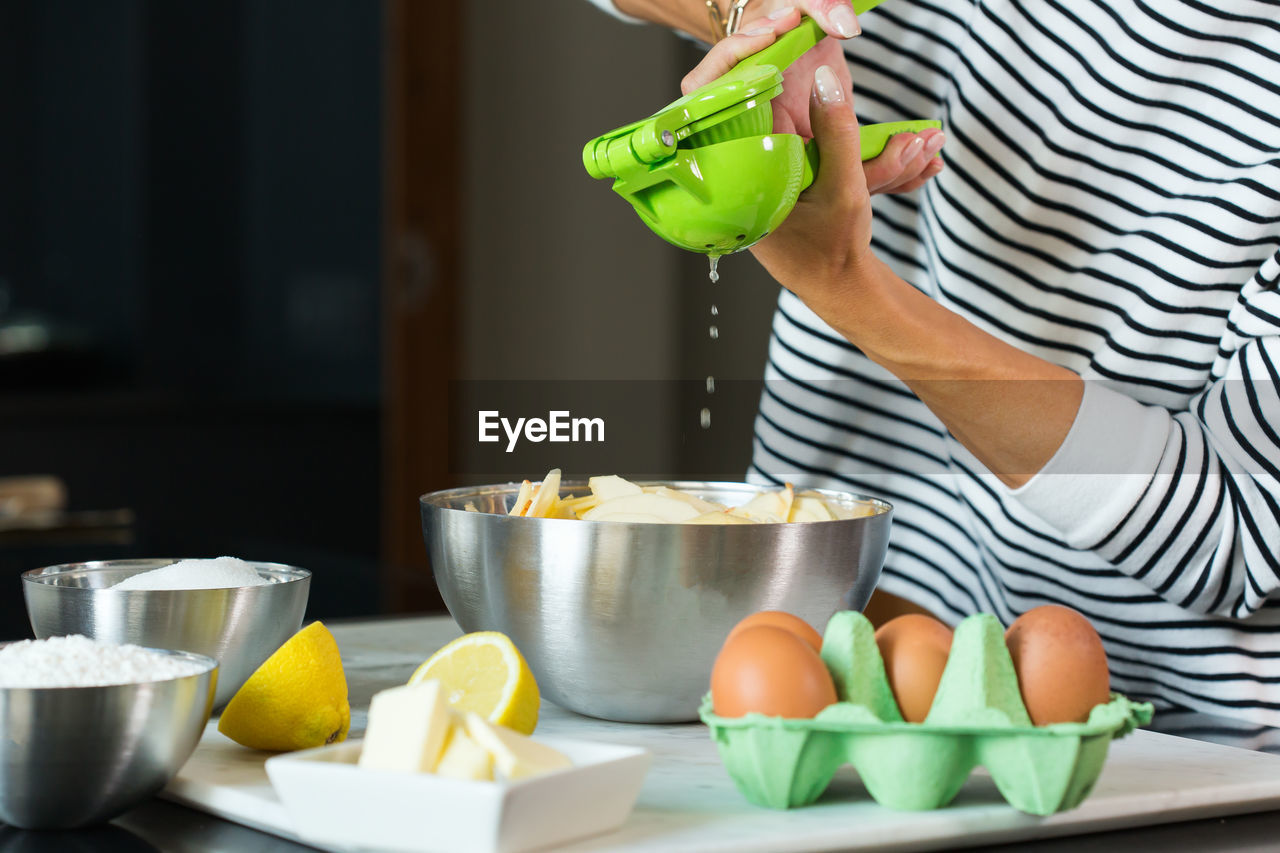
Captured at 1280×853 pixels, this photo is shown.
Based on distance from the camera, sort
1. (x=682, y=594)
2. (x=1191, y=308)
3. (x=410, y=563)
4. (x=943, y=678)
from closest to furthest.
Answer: (x=943, y=678)
(x=682, y=594)
(x=1191, y=308)
(x=410, y=563)

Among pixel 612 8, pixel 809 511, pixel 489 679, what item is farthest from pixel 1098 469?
pixel 612 8

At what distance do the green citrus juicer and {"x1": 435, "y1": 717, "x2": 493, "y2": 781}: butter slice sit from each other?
1.21ft

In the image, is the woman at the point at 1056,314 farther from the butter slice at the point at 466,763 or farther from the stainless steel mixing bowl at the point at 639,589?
the butter slice at the point at 466,763

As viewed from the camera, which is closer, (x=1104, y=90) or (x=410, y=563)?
(x=1104, y=90)

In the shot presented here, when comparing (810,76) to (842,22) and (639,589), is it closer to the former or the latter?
(842,22)

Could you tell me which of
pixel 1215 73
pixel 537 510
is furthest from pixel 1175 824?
pixel 1215 73

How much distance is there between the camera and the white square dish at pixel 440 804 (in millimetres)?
522

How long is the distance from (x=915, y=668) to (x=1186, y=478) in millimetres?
383

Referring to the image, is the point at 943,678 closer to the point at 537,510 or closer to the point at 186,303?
the point at 537,510

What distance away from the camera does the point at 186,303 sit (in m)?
3.85

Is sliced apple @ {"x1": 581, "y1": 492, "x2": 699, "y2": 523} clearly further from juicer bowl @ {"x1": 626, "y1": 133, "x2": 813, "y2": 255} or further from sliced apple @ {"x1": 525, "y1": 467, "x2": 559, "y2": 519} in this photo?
juicer bowl @ {"x1": 626, "y1": 133, "x2": 813, "y2": 255}

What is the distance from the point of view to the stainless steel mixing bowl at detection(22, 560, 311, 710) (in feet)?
2.44

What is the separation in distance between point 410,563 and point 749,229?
9.52 feet

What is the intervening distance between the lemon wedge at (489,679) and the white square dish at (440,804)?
121 mm
